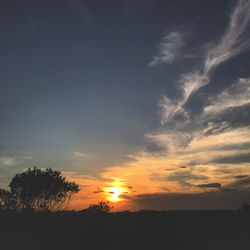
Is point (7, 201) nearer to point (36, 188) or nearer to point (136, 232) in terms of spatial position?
point (36, 188)

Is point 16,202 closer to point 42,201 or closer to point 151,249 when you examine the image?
point 42,201

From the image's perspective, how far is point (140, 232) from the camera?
22.4 m

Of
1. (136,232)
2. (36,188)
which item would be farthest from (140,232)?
(36,188)

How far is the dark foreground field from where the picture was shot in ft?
63.0

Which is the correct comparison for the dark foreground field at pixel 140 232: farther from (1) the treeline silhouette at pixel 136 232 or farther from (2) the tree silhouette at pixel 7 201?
(2) the tree silhouette at pixel 7 201

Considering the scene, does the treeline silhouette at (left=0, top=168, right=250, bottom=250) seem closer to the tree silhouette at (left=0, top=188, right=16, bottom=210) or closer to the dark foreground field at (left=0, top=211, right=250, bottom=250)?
the dark foreground field at (left=0, top=211, right=250, bottom=250)

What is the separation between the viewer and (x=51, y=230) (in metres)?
25.4

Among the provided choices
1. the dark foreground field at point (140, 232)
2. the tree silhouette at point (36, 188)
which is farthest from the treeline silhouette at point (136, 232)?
the tree silhouette at point (36, 188)

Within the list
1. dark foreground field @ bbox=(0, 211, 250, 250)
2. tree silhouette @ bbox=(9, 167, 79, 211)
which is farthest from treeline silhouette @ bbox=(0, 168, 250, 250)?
tree silhouette @ bbox=(9, 167, 79, 211)

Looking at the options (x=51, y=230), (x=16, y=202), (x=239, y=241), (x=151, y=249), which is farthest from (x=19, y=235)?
(x=16, y=202)

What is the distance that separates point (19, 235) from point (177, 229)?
1603cm

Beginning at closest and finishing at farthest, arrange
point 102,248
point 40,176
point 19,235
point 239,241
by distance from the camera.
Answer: point 239,241 < point 102,248 < point 19,235 < point 40,176

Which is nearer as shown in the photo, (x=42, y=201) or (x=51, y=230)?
→ (x=51, y=230)

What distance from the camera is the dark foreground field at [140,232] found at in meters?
19.2
